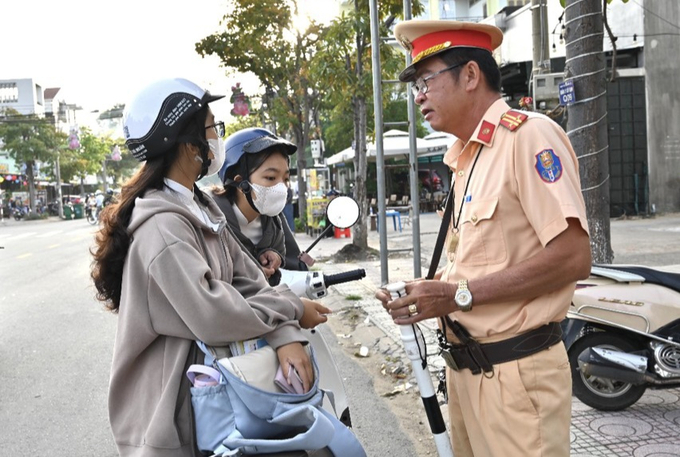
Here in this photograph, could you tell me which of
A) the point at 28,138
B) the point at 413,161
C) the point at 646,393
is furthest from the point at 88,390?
the point at 28,138

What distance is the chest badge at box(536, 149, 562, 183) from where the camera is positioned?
177cm

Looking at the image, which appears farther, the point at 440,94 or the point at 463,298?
the point at 440,94

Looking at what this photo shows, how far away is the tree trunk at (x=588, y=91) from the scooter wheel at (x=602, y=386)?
3.51 ft

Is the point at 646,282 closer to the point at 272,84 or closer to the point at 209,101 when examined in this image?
the point at 209,101

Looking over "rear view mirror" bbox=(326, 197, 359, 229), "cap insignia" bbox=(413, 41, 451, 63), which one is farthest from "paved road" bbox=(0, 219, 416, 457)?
"cap insignia" bbox=(413, 41, 451, 63)

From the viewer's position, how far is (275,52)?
62.5 ft

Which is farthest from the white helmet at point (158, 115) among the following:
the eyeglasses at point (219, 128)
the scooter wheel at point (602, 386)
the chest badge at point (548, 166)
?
the scooter wheel at point (602, 386)

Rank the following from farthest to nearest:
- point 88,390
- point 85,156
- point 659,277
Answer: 1. point 85,156
2. point 88,390
3. point 659,277

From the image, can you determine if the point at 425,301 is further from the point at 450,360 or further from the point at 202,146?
the point at 202,146

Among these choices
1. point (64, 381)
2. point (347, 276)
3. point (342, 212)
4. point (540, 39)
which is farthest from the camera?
point (540, 39)

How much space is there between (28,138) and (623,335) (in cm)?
4412

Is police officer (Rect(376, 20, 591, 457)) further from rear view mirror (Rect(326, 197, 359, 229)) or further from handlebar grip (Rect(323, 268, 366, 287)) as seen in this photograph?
rear view mirror (Rect(326, 197, 359, 229))

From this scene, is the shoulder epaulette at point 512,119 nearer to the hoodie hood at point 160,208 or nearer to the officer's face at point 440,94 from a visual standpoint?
the officer's face at point 440,94

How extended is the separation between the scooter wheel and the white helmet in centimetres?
328
